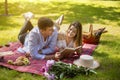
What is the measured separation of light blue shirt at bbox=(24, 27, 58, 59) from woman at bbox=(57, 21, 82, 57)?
0.20 m

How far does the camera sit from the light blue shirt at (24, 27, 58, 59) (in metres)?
6.29

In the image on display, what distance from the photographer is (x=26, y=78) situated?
5570 mm

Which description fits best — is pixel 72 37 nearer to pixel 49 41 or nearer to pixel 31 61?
pixel 49 41

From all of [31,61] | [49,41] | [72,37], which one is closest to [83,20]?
[72,37]

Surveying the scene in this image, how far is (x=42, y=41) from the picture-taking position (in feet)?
21.3

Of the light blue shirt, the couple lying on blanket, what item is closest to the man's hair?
the couple lying on blanket

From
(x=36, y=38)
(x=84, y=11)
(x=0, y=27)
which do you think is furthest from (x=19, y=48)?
(x=84, y=11)

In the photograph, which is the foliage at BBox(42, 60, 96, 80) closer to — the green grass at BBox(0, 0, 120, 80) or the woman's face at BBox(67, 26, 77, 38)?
the green grass at BBox(0, 0, 120, 80)

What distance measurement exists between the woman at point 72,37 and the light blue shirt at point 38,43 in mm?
200

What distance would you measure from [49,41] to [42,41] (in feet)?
0.56

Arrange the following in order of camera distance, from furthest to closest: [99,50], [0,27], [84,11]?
[84,11]
[0,27]
[99,50]

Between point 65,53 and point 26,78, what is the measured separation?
1.16 meters

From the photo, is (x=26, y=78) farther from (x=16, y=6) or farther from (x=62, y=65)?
(x=16, y=6)

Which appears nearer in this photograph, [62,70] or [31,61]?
[62,70]
